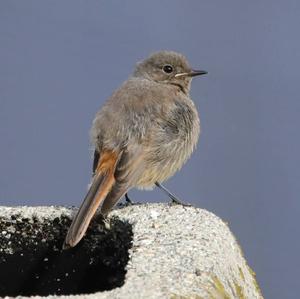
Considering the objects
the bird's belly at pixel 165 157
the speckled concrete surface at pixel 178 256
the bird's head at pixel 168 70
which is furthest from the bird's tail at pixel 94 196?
the bird's head at pixel 168 70

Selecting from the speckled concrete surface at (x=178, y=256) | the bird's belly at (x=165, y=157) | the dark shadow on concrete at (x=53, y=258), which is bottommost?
the bird's belly at (x=165, y=157)

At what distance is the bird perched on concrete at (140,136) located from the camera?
20.5 ft

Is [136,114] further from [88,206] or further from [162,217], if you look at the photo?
[162,217]

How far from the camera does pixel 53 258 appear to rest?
4.76 metres

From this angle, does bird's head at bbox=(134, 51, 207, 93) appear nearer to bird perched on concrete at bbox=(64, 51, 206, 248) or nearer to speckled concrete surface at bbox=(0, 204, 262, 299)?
bird perched on concrete at bbox=(64, 51, 206, 248)

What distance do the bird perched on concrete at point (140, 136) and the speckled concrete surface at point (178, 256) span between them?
3.02ft

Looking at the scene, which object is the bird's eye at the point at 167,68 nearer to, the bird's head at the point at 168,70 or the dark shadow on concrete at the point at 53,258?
the bird's head at the point at 168,70

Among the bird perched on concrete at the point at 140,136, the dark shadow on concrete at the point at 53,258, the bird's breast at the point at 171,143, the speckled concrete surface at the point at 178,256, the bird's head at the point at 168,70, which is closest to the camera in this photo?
the speckled concrete surface at the point at 178,256

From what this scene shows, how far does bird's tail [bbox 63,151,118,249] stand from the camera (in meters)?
4.67

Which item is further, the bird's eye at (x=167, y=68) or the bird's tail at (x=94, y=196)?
the bird's eye at (x=167, y=68)

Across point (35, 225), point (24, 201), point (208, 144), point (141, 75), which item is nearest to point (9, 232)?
point (35, 225)

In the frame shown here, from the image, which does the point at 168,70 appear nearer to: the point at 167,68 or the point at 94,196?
the point at 167,68

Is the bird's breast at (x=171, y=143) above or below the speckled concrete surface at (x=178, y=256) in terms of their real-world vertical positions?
below

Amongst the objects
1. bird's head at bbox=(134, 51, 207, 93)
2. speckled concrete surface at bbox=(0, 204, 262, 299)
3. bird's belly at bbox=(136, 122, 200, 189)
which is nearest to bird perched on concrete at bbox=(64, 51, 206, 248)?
bird's belly at bbox=(136, 122, 200, 189)
